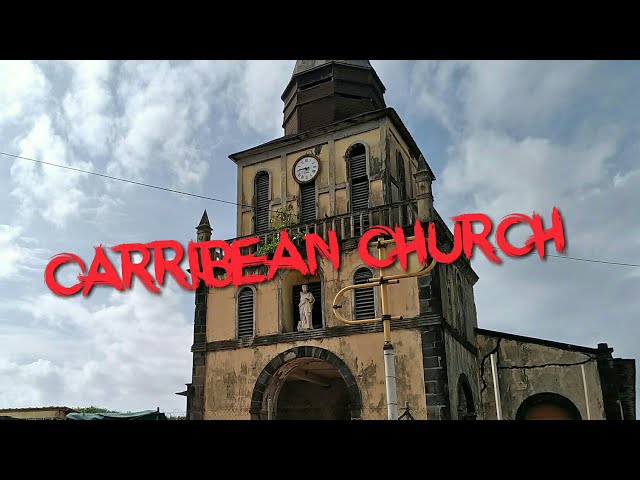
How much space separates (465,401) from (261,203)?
10.8 meters

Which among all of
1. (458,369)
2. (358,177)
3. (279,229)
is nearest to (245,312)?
(279,229)

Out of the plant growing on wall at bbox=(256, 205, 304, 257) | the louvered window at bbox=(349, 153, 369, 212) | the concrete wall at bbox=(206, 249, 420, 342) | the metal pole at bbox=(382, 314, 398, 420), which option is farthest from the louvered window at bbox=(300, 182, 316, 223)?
the metal pole at bbox=(382, 314, 398, 420)

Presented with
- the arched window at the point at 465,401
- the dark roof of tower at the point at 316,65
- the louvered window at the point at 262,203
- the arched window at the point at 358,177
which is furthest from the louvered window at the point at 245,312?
the dark roof of tower at the point at 316,65

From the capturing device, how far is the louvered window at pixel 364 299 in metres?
19.5

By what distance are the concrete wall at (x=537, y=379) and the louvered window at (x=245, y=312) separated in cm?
926

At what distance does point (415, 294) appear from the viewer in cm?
1895

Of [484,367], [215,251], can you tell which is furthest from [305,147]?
[484,367]

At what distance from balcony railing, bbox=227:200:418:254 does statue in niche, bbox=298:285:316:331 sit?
1.97 m

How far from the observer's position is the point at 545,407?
2239 centimetres

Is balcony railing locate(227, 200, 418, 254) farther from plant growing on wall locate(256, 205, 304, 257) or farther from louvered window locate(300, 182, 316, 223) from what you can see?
louvered window locate(300, 182, 316, 223)

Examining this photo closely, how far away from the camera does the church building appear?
18.8m

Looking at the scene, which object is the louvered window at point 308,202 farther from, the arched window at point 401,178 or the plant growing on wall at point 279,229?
the arched window at point 401,178
